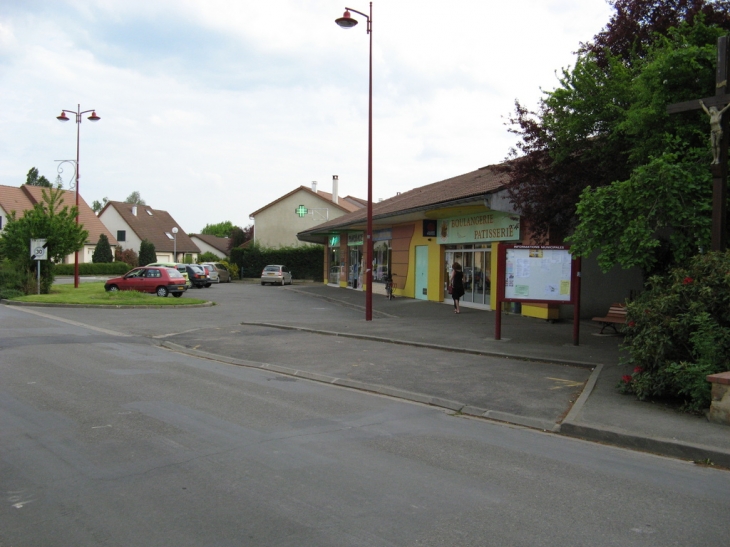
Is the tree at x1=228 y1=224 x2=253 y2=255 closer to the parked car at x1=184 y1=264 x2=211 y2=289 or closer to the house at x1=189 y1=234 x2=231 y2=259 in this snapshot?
the parked car at x1=184 y1=264 x2=211 y2=289

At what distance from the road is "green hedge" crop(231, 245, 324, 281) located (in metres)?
40.4

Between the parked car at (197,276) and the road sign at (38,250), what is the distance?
11.3 m

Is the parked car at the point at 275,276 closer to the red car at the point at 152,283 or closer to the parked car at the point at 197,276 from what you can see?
the parked car at the point at 197,276

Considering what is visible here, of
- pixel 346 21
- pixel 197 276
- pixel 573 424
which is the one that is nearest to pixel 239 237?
pixel 197 276

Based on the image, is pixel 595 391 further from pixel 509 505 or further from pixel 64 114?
pixel 64 114

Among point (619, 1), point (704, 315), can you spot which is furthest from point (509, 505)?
point (619, 1)

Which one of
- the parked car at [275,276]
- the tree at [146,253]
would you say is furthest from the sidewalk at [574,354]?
the tree at [146,253]

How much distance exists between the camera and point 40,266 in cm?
2841

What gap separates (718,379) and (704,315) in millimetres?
920

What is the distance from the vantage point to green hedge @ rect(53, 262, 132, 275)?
174 ft

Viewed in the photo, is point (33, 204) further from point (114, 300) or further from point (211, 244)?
point (211, 244)

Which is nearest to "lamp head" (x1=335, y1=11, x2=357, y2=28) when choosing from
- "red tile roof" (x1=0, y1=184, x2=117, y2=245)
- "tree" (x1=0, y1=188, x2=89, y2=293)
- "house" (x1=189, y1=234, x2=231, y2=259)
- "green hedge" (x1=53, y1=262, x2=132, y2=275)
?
"tree" (x1=0, y1=188, x2=89, y2=293)

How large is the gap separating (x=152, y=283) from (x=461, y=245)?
1467 cm

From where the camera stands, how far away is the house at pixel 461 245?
18.5 m
